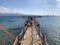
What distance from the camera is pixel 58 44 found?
59.9 feet

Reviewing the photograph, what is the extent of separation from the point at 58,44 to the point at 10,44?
677cm

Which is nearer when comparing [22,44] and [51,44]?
[22,44]

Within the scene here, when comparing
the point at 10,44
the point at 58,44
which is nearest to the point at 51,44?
the point at 58,44

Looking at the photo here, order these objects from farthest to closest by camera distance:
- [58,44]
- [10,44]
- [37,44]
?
[58,44], [10,44], [37,44]

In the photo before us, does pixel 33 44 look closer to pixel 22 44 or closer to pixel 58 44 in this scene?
pixel 22 44

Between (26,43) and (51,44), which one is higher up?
(26,43)

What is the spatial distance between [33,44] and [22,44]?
0.99m

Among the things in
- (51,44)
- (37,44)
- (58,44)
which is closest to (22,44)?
(37,44)

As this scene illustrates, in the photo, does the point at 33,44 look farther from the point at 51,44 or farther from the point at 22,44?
the point at 51,44

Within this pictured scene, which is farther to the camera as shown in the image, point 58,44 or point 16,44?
point 58,44

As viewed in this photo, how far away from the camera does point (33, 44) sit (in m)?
11.2

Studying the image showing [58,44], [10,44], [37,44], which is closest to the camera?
[37,44]

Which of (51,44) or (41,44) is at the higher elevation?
(41,44)

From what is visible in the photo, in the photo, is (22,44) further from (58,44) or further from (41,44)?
(58,44)
